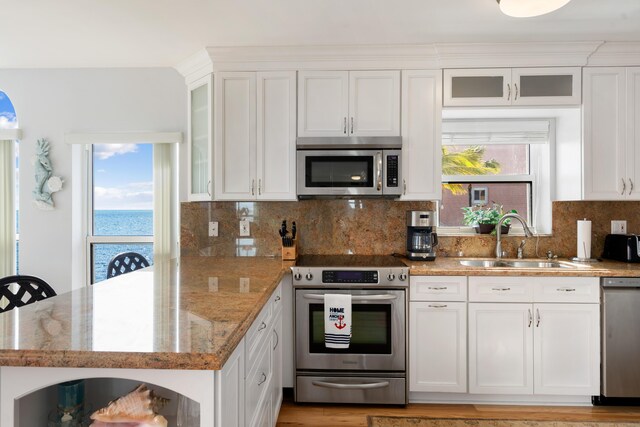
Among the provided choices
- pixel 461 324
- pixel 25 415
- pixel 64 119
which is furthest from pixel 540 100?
pixel 64 119

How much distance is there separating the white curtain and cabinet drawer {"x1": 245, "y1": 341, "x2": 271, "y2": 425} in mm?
2834

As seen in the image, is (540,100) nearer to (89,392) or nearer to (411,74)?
(411,74)

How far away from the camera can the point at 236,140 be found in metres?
2.83

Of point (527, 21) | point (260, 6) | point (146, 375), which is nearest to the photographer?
point (146, 375)

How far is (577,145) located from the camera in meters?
2.82

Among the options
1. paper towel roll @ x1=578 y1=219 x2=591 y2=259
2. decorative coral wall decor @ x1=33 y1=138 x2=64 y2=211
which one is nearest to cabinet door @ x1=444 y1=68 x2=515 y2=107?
paper towel roll @ x1=578 y1=219 x2=591 y2=259

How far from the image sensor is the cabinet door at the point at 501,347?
2.50 meters

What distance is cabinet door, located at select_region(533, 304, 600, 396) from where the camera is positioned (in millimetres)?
2473

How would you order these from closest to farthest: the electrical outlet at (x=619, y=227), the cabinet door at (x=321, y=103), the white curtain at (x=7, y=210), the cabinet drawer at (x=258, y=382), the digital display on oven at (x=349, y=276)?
the cabinet drawer at (x=258, y=382), the digital display on oven at (x=349, y=276), the cabinet door at (x=321, y=103), the electrical outlet at (x=619, y=227), the white curtain at (x=7, y=210)

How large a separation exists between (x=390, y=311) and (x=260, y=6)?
1.96 m

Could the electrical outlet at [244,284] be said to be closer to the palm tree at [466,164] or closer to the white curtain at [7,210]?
the palm tree at [466,164]

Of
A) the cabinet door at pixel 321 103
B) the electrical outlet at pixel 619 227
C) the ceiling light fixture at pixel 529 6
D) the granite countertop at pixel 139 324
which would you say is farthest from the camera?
the electrical outlet at pixel 619 227

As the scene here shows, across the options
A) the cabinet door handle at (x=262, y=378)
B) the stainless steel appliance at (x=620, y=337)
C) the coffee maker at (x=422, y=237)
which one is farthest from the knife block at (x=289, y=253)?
the stainless steel appliance at (x=620, y=337)

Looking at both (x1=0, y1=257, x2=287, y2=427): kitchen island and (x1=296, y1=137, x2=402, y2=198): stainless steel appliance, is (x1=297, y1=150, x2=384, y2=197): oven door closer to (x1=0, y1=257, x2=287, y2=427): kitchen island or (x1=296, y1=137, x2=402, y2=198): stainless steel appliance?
(x1=296, y1=137, x2=402, y2=198): stainless steel appliance
